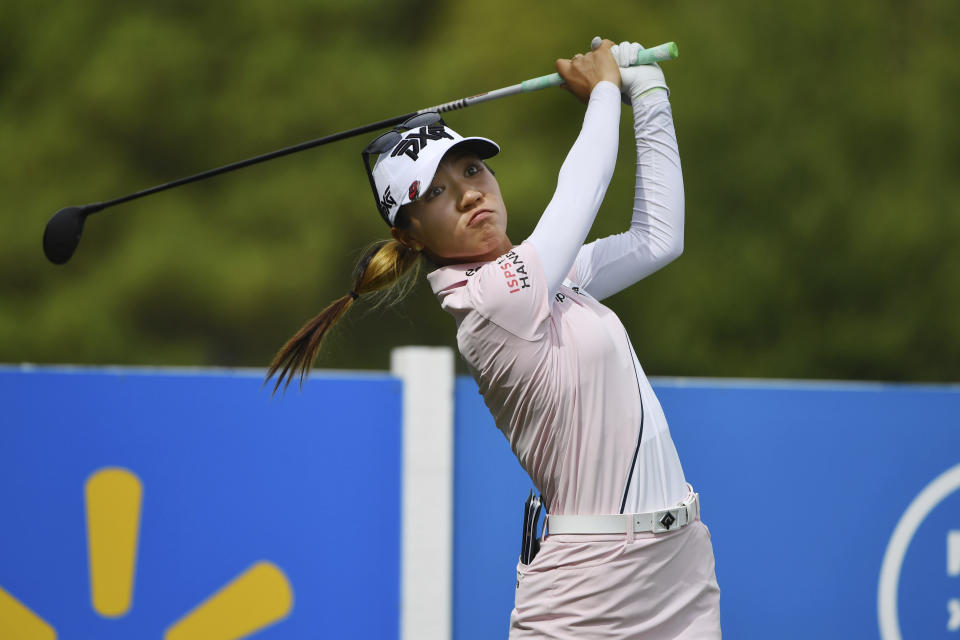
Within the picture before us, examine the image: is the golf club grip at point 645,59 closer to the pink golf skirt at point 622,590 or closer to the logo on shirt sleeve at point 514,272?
the logo on shirt sleeve at point 514,272

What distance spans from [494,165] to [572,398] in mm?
6855

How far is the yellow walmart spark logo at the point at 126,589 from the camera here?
125 inches

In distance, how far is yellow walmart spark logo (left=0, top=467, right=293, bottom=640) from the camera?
3168mm

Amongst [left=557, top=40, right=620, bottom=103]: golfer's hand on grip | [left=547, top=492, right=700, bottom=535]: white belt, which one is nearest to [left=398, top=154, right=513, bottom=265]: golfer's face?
[left=557, top=40, right=620, bottom=103]: golfer's hand on grip

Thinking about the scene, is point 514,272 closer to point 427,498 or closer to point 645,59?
point 645,59

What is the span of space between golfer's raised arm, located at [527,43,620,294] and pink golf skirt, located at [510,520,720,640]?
0.46m

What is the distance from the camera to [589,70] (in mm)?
2119

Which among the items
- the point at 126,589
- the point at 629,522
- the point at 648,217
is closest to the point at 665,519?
the point at 629,522

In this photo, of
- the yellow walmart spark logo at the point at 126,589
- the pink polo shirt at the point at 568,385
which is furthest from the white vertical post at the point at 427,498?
the pink polo shirt at the point at 568,385

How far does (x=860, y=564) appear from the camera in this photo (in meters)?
3.23

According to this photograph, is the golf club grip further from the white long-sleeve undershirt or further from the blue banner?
the blue banner

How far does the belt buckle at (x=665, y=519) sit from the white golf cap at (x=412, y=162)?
0.71 metres

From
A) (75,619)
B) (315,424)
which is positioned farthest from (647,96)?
(75,619)

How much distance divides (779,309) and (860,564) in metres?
5.76
